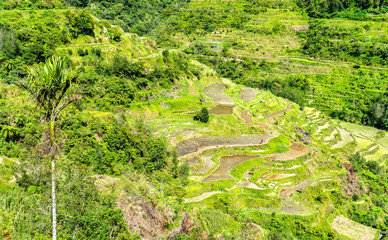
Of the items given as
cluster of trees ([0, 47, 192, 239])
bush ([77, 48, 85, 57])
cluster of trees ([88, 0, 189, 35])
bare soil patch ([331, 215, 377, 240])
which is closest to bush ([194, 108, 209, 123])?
cluster of trees ([0, 47, 192, 239])

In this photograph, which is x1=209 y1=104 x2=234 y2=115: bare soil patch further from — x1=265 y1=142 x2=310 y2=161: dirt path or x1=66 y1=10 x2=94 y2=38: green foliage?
x1=66 y1=10 x2=94 y2=38: green foliage

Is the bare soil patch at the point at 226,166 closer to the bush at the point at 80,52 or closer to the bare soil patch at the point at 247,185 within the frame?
→ the bare soil patch at the point at 247,185

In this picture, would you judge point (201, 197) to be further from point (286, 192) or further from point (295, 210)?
point (286, 192)

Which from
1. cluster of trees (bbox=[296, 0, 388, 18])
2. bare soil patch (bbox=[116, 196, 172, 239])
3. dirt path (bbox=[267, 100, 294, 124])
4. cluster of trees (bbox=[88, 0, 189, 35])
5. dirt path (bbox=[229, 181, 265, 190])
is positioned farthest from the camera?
cluster of trees (bbox=[296, 0, 388, 18])

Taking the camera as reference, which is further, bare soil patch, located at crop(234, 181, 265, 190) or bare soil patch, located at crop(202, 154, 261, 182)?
bare soil patch, located at crop(202, 154, 261, 182)

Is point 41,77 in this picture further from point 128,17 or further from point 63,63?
point 128,17

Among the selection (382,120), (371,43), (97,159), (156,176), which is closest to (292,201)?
(156,176)
